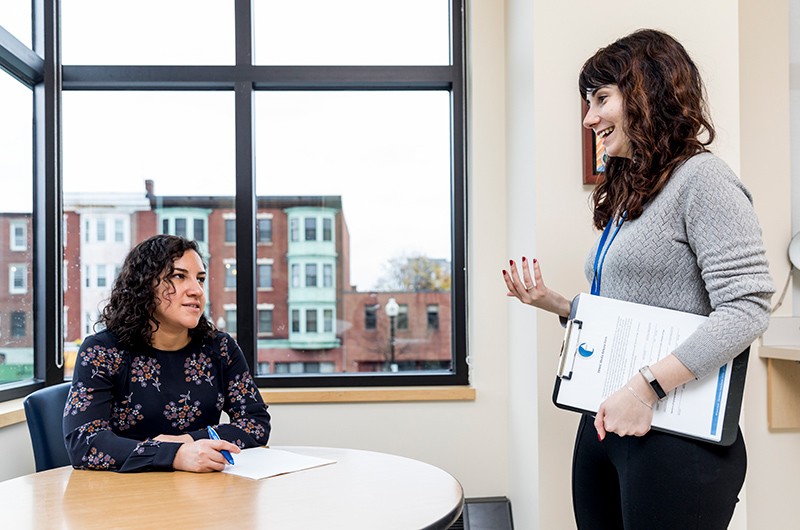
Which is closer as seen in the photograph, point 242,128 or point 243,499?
point 243,499

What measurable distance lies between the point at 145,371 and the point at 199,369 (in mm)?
140

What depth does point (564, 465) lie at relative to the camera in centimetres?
238

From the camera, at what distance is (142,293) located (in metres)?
2.05

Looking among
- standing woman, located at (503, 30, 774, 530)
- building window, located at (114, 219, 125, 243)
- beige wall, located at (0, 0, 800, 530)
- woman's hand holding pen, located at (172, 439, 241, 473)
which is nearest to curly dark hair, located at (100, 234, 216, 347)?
woman's hand holding pen, located at (172, 439, 241, 473)

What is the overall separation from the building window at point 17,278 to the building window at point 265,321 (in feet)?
2.84

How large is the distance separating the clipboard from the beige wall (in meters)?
0.91

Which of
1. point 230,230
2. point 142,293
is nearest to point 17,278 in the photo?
point 230,230

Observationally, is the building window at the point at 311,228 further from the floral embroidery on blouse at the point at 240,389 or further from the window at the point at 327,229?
the floral embroidery on blouse at the point at 240,389

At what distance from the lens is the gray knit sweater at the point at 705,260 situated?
127 centimetres

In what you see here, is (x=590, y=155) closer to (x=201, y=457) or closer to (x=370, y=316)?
(x=370, y=316)

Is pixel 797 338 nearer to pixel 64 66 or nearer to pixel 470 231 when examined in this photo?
pixel 470 231

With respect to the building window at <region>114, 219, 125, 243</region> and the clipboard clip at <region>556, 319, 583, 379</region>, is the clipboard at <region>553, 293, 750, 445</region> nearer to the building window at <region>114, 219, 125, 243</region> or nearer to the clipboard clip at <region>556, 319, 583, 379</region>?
the clipboard clip at <region>556, 319, 583, 379</region>

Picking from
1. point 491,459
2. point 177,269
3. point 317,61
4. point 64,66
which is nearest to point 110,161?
point 64,66

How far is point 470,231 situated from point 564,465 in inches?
40.5
